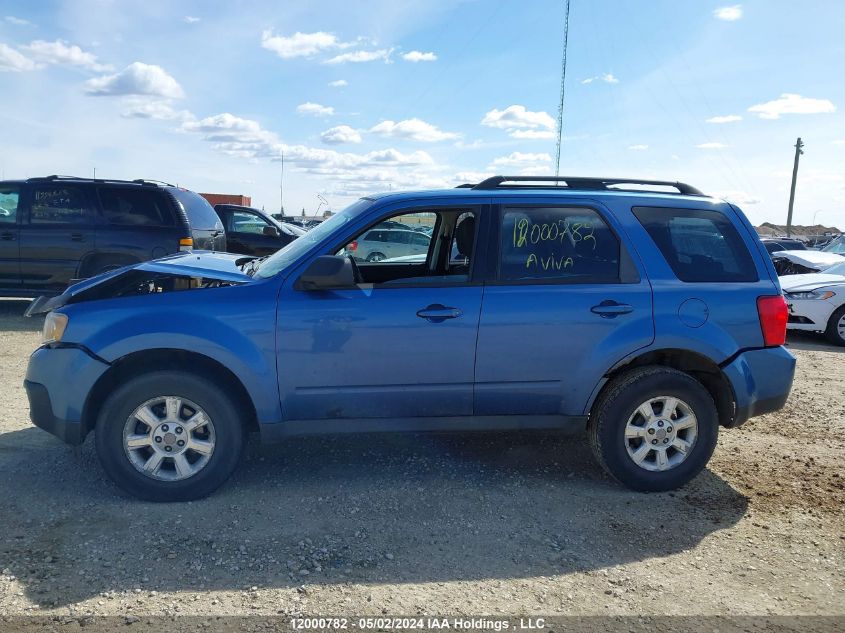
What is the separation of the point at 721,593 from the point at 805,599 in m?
0.38

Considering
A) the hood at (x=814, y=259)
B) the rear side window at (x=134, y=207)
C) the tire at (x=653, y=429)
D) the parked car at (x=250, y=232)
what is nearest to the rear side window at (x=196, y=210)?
the rear side window at (x=134, y=207)

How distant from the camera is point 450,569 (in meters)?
3.43

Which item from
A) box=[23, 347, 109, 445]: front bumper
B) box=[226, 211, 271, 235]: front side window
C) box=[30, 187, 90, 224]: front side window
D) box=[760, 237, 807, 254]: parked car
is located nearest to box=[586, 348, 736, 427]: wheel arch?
box=[23, 347, 109, 445]: front bumper

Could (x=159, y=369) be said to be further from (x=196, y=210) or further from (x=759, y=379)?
(x=196, y=210)

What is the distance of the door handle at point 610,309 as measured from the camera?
13.8ft

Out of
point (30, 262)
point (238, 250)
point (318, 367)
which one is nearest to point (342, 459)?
point (318, 367)

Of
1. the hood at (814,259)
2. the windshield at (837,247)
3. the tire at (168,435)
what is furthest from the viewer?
the windshield at (837,247)

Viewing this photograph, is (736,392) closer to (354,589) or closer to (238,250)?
(354,589)

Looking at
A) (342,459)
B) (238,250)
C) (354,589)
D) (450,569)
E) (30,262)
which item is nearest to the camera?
(354,589)

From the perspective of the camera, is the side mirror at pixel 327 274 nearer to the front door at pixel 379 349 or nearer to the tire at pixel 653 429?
the front door at pixel 379 349

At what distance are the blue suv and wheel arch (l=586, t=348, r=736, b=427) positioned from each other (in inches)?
0.6

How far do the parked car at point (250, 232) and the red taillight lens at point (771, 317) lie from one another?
10.8 meters

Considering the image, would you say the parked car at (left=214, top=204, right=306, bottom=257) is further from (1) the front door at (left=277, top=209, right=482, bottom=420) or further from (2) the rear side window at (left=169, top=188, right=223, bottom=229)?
(1) the front door at (left=277, top=209, right=482, bottom=420)

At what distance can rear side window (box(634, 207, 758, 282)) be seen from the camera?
4383mm
